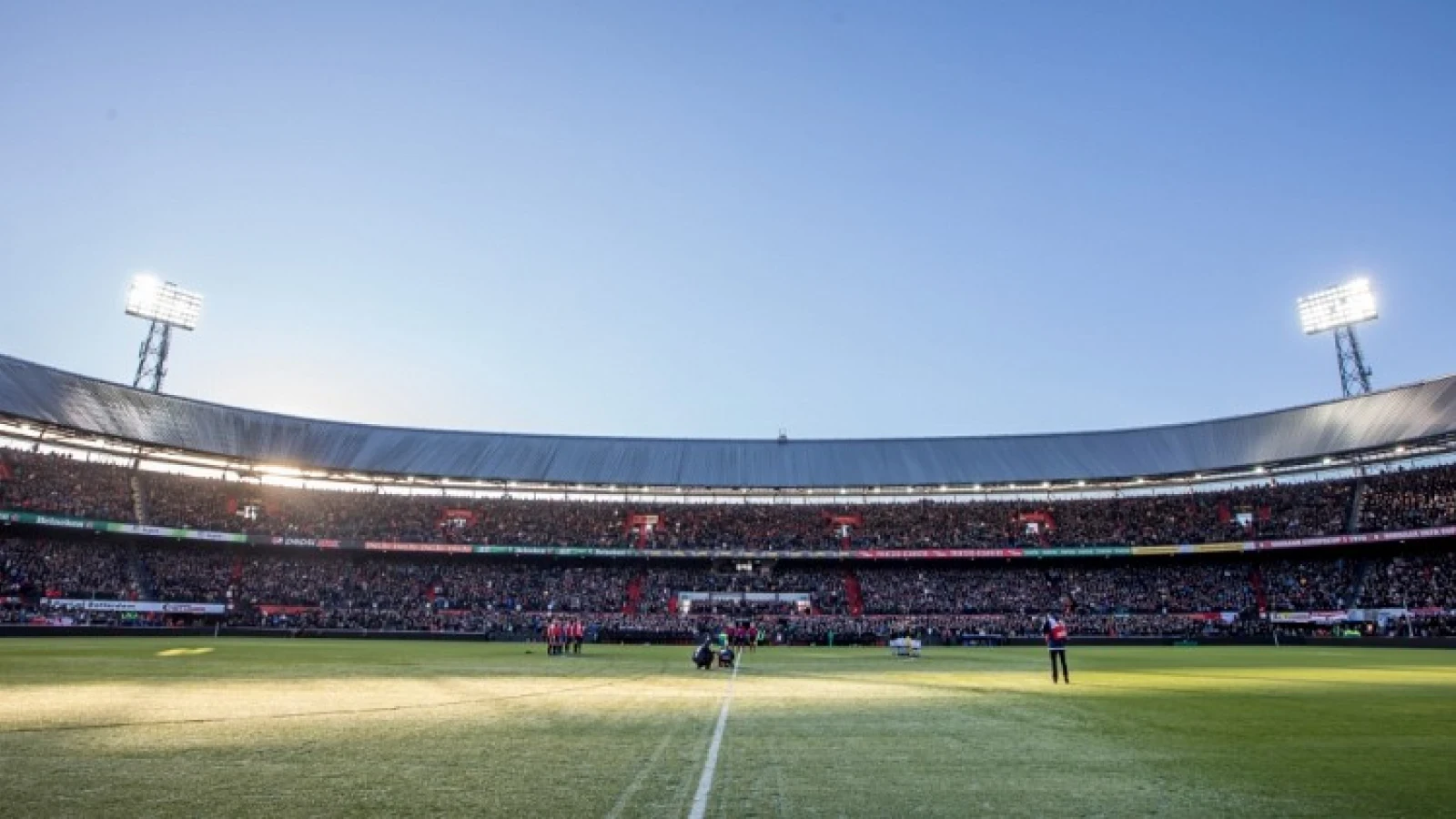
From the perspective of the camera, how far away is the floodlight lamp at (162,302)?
61406 millimetres

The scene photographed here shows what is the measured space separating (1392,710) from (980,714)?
6.32 meters

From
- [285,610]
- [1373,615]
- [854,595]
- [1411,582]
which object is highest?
[1411,582]

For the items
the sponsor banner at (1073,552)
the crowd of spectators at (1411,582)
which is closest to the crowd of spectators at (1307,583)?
the crowd of spectators at (1411,582)

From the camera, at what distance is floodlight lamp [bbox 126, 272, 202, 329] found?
6141 centimetres

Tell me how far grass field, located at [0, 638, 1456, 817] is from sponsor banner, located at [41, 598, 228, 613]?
37156mm

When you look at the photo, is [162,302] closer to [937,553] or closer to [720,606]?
[720,606]

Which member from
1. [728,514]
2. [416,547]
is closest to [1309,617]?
[728,514]

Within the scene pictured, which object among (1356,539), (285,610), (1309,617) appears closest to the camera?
(1309,617)

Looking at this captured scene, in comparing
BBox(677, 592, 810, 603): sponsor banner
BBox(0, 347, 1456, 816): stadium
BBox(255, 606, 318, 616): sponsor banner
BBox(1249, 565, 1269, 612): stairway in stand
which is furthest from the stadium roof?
BBox(255, 606, 318, 616): sponsor banner

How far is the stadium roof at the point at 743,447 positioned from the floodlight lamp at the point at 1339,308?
5867 mm

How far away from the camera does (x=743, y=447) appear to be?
3063 inches

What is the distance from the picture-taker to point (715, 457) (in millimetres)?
76000

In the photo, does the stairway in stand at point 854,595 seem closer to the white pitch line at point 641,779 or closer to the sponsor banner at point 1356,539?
the sponsor banner at point 1356,539

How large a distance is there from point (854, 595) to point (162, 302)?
Result: 55491 millimetres
